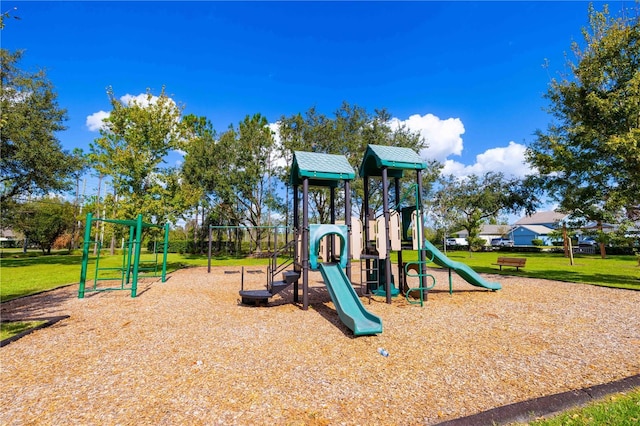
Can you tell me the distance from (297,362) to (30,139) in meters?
24.6

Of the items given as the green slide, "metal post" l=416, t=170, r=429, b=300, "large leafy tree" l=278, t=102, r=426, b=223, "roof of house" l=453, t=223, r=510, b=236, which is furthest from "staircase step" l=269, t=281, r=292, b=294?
"roof of house" l=453, t=223, r=510, b=236

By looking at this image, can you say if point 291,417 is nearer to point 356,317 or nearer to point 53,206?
point 356,317

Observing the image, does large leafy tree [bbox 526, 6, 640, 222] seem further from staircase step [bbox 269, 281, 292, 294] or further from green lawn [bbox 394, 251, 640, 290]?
staircase step [bbox 269, 281, 292, 294]

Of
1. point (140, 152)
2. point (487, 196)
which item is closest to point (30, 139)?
point (140, 152)

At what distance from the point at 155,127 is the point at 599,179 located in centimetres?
1930

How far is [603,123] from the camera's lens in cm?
1058

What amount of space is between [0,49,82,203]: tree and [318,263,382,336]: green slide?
22382 millimetres

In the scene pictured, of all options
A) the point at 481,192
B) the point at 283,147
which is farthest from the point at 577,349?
the point at 481,192

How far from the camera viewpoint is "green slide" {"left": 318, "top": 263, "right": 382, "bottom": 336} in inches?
209

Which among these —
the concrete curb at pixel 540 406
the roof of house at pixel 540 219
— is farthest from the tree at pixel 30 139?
the roof of house at pixel 540 219

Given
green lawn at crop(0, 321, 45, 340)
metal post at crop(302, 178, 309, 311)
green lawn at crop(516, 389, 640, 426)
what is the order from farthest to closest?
metal post at crop(302, 178, 309, 311)
green lawn at crop(0, 321, 45, 340)
green lawn at crop(516, 389, 640, 426)

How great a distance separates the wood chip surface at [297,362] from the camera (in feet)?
9.81

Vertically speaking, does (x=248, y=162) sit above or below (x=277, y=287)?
above

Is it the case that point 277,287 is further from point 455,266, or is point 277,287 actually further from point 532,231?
point 532,231
